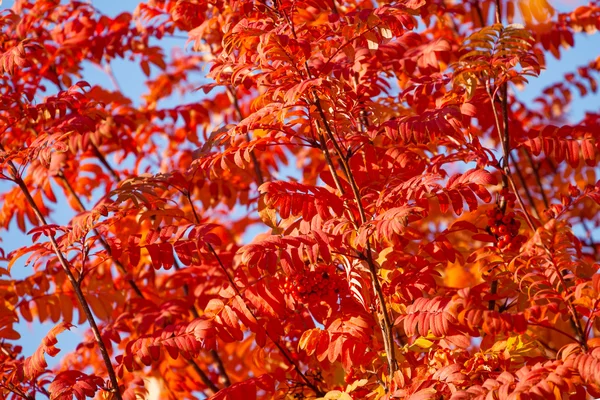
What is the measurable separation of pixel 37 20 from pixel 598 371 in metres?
4.15

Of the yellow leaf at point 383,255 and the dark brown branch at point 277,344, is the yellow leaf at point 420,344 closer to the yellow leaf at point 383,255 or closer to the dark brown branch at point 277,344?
the yellow leaf at point 383,255

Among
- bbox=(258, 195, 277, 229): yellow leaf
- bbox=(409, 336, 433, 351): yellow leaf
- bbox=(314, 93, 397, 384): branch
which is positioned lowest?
bbox=(409, 336, 433, 351): yellow leaf

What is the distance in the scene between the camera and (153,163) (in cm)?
654

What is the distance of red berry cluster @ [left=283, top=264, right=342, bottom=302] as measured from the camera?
332cm

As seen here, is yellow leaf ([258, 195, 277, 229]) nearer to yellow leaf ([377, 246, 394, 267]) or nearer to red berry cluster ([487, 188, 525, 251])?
yellow leaf ([377, 246, 394, 267])

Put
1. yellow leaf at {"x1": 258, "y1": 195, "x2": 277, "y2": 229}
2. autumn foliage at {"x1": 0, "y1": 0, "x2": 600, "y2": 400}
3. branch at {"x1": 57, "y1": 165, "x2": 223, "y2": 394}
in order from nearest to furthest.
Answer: autumn foliage at {"x1": 0, "y1": 0, "x2": 600, "y2": 400} < yellow leaf at {"x1": 258, "y1": 195, "x2": 277, "y2": 229} < branch at {"x1": 57, "y1": 165, "x2": 223, "y2": 394}

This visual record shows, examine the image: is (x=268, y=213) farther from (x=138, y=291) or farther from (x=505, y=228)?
(x=138, y=291)

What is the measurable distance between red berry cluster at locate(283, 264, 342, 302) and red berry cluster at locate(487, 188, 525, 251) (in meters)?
0.67

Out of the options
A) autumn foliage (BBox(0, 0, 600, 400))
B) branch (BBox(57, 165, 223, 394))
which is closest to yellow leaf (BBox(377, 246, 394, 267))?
autumn foliage (BBox(0, 0, 600, 400))

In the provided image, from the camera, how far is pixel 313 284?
3.34m

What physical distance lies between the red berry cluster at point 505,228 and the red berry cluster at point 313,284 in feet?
2.20

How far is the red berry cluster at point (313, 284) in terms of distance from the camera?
131 inches

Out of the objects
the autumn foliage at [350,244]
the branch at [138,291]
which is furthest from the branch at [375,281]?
the branch at [138,291]

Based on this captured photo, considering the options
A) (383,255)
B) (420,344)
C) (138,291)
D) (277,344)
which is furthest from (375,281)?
(138,291)
